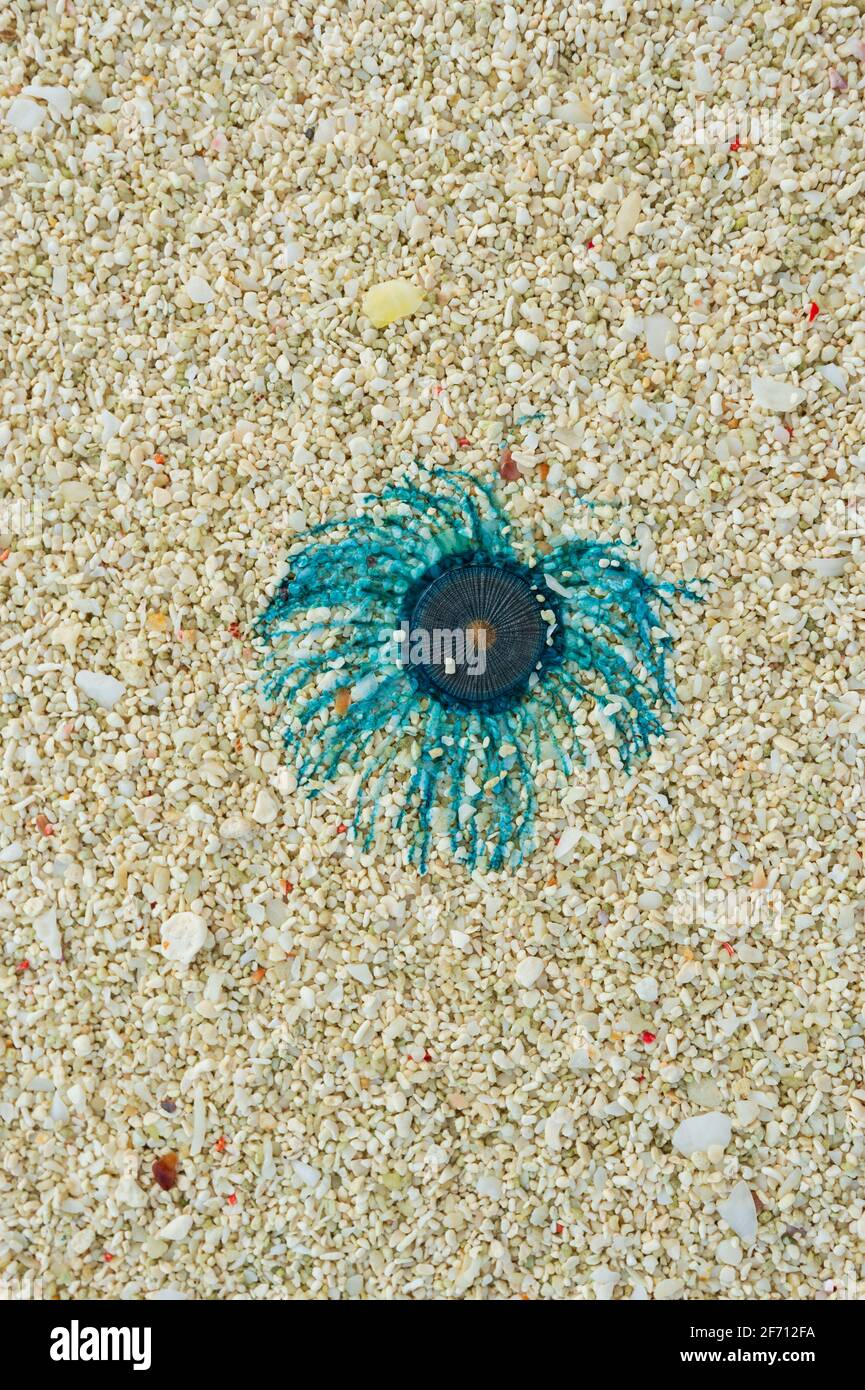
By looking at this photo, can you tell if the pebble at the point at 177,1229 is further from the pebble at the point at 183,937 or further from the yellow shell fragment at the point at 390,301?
the yellow shell fragment at the point at 390,301

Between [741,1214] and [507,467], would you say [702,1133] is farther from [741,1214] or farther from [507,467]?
[507,467]

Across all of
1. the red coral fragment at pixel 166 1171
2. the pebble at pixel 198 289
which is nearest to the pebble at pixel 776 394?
the pebble at pixel 198 289

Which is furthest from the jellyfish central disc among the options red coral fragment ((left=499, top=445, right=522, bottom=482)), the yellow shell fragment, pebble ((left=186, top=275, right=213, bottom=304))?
pebble ((left=186, top=275, right=213, bottom=304))

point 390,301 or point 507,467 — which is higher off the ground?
point 390,301

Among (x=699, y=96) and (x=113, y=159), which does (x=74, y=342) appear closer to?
(x=113, y=159)

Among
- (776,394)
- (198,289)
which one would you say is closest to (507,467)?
(776,394)

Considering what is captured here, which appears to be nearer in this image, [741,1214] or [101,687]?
[741,1214]
